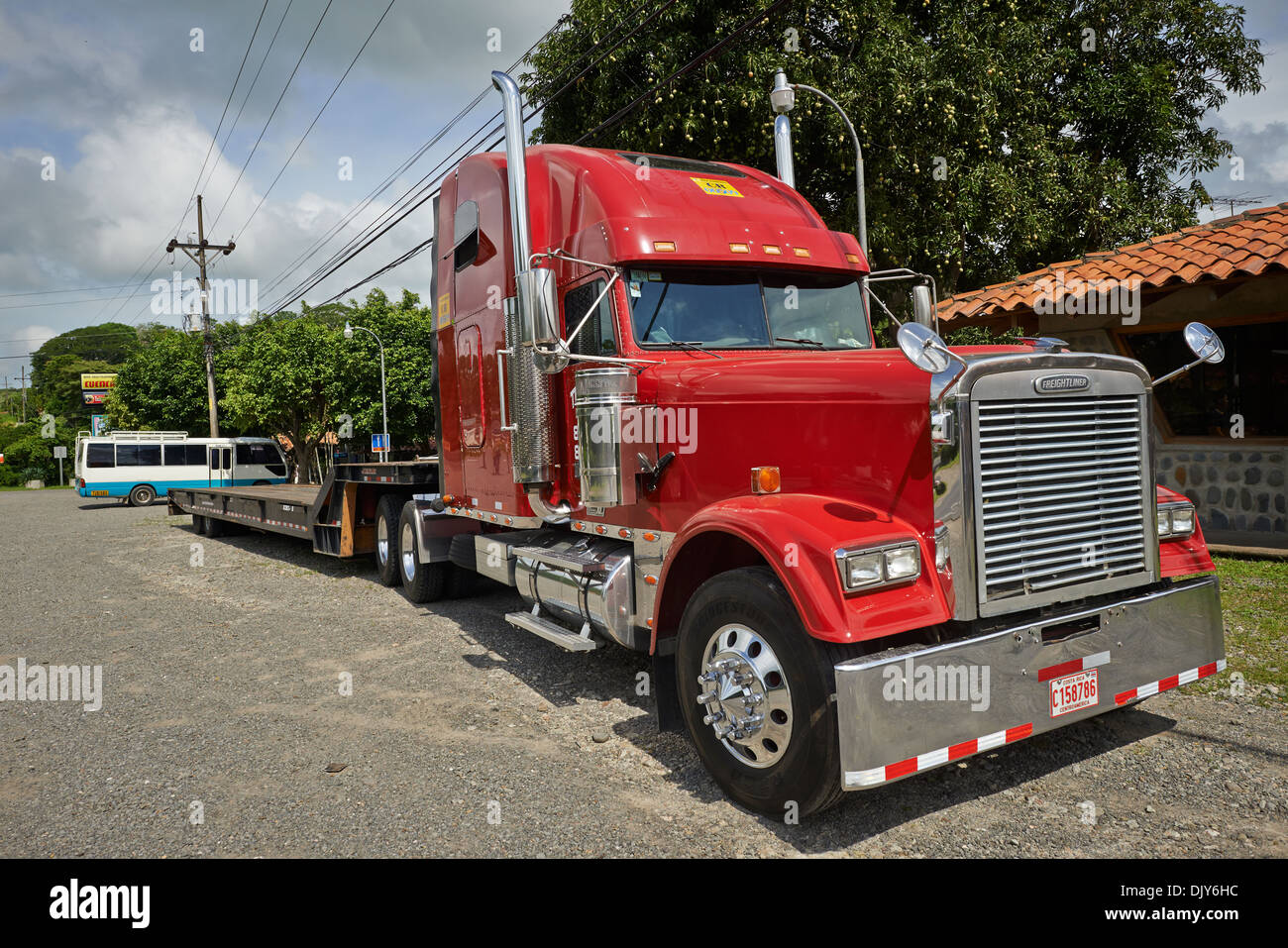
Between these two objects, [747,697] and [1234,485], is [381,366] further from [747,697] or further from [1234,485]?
[747,697]

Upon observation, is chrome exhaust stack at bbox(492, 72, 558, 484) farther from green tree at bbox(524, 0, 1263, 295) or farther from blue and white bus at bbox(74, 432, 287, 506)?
blue and white bus at bbox(74, 432, 287, 506)

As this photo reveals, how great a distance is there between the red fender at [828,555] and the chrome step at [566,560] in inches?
46.9

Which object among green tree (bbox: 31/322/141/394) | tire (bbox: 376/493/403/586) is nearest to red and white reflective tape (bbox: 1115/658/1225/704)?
tire (bbox: 376/493/403/586)

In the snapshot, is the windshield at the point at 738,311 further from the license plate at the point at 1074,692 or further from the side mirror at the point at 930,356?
the license plate at the point at 1074,692

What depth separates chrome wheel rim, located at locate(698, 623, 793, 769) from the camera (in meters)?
3.62

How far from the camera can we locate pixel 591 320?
537 centimetres

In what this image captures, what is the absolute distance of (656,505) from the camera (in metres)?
4.86

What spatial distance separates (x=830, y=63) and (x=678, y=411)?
11302 mm

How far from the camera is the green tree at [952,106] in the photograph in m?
13.9

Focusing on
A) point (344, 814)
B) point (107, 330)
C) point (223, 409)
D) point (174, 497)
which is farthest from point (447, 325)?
point (107, 330)

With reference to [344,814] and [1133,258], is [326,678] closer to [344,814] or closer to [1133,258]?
[344,814]

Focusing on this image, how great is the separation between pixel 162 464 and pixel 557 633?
27877 millimetres

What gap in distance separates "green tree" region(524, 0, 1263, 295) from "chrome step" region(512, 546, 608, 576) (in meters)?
9.61

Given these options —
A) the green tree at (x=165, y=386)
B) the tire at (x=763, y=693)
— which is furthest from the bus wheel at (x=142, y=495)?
the tire at (x=763, y=693)
